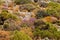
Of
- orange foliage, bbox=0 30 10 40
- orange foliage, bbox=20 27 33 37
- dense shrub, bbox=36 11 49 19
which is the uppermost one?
orange foliage, bbox=0 30 10 40

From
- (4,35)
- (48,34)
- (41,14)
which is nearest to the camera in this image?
(4,35)

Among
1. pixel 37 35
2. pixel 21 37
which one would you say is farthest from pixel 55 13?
pixel 21 37

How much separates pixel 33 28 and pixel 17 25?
1.17 m

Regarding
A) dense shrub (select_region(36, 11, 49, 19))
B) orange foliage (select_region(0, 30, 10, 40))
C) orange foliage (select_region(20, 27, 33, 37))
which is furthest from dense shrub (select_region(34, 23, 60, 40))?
dense shrub (select_region(36, 11, 49, 19))

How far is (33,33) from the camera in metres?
18.2

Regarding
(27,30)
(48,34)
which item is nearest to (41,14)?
(27,30)

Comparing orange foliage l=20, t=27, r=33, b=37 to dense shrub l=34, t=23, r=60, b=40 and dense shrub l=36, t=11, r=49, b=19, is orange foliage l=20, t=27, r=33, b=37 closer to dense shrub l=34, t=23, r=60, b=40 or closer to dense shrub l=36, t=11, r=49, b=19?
dense shrub l=34, t=23, r=60, b=40

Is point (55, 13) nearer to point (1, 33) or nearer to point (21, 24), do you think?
point (21, 24)

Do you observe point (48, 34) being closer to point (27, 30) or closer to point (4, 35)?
point (27, 30)

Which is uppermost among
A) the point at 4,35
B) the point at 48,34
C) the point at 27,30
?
the point at 4,35

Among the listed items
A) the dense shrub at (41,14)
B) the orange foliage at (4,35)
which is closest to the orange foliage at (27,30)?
the orange foliage at (4,35)

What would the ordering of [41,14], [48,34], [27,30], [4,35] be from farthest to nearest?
[41,14] < [27,30] < [48,34] < [4,35]

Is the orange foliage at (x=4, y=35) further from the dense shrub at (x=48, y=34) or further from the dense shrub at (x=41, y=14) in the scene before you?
the dense shrub at (x=41, y=14)

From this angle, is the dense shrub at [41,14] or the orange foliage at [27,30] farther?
the dense shrub at [41,14]
